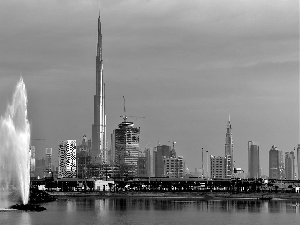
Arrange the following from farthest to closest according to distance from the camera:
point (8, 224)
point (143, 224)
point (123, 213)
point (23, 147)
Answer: point (123, 213), point (23, 147), point (143, 224), point (8, 224)

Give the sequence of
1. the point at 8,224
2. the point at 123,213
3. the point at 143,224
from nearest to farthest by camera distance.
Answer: the point at 8,224, the point at 143,224, the point at 123,213

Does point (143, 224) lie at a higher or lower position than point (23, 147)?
lower

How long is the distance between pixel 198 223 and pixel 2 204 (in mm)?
43770

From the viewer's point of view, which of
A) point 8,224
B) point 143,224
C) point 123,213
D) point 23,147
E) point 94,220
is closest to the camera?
point 8,224

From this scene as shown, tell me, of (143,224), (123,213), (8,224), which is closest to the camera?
(8,224)

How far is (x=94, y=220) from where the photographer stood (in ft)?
415

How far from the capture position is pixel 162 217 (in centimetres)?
13450

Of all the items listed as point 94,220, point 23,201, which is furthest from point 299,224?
point 23,201

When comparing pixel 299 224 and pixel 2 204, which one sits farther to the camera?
pixel 2 204

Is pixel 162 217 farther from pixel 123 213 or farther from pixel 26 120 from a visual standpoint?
pixel 26 120

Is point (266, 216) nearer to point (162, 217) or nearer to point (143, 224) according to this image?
point (162, 217)

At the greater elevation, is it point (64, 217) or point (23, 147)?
point (23, 147)

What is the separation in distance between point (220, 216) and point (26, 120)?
3880 centimetres

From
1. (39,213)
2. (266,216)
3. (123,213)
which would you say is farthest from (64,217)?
(266,216)
